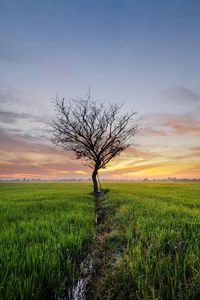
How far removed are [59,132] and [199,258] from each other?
85.4 feet

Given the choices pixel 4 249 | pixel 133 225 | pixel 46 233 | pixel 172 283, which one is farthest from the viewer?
pixel 133 225

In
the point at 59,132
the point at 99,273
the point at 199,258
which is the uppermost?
the point at 59,132

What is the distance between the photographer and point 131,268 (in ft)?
10.8

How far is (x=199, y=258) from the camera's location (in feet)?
11.8

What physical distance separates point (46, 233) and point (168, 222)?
328 centimetres

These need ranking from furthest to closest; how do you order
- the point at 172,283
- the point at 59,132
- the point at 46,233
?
1. the point at 59,132
2. the point at 46,233
3. the point at 172,283

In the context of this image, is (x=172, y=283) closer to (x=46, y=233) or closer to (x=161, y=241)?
(x=161, y=241)

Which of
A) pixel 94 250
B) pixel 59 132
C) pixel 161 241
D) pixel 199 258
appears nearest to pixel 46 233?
pixel 94 250

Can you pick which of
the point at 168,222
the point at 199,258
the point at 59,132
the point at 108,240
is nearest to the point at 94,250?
the point at 108,240

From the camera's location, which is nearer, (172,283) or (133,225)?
(172,283)

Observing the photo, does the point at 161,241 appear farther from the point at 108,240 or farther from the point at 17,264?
the point at 17,264

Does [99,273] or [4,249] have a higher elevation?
[4,249]

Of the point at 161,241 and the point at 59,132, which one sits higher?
the point at 59,132

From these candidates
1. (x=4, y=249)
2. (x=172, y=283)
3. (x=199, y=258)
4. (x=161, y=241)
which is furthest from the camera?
(x=161, y=241)
